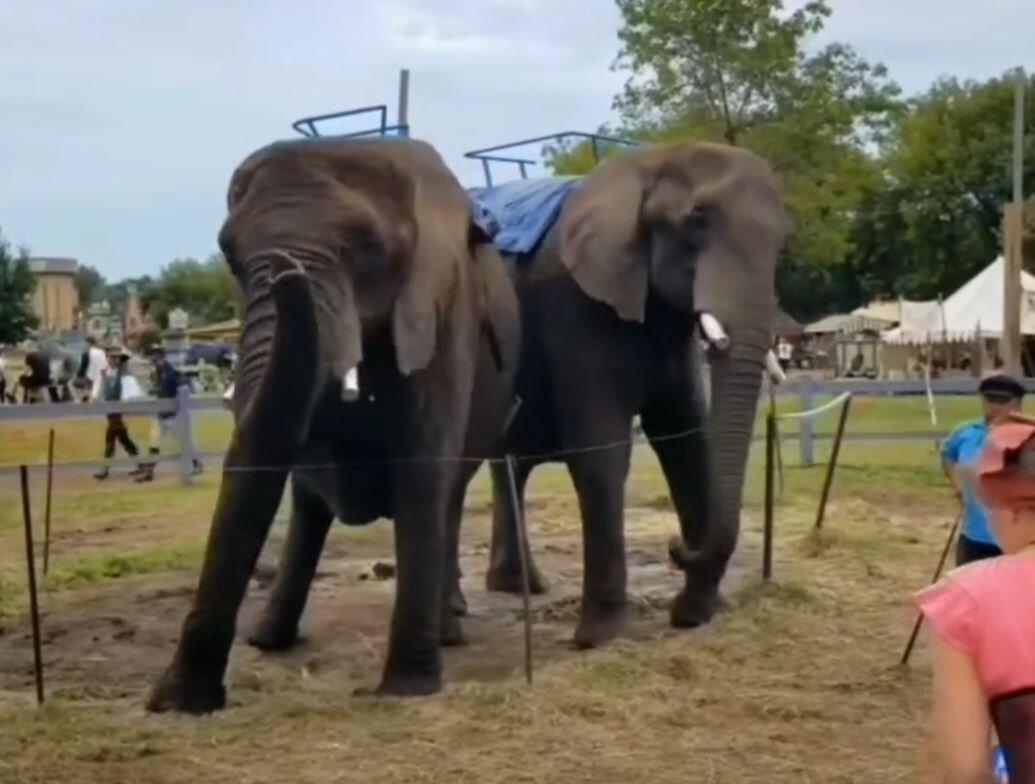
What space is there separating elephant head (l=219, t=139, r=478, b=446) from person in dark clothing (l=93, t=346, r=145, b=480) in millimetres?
10893

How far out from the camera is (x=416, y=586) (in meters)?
9.33

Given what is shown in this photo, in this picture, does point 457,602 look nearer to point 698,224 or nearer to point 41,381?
point 698,224

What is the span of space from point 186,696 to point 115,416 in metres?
12.9

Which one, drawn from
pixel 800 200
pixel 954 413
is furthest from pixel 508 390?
pixel 800 200

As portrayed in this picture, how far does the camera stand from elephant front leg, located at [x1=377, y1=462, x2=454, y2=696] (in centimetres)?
930

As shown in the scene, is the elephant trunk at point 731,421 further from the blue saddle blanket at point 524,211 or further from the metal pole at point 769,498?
the blue saddle blanket at point 524,211

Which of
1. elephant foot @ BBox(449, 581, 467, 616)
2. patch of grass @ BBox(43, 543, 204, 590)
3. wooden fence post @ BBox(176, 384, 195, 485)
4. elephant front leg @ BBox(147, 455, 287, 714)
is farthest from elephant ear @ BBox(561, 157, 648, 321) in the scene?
wooden fence post @ BBox(176, 384, 195, 485)

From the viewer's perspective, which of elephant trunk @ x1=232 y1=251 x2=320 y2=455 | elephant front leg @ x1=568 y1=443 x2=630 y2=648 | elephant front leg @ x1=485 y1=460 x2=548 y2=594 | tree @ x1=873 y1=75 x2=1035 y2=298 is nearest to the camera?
elephant trunk @ x1=232 y1=251 x2=320 y2=455

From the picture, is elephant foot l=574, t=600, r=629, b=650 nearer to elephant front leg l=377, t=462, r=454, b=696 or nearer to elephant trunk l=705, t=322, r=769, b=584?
elephant trunk l=705, t=322, r=769, b=584

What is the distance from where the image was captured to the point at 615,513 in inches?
437

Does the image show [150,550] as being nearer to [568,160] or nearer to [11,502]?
[11,502]

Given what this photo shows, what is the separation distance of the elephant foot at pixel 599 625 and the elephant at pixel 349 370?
106 cm

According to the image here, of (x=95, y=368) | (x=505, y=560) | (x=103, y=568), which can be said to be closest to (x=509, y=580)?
(x=505, y=560)

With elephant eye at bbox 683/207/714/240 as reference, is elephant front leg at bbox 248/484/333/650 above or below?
below
